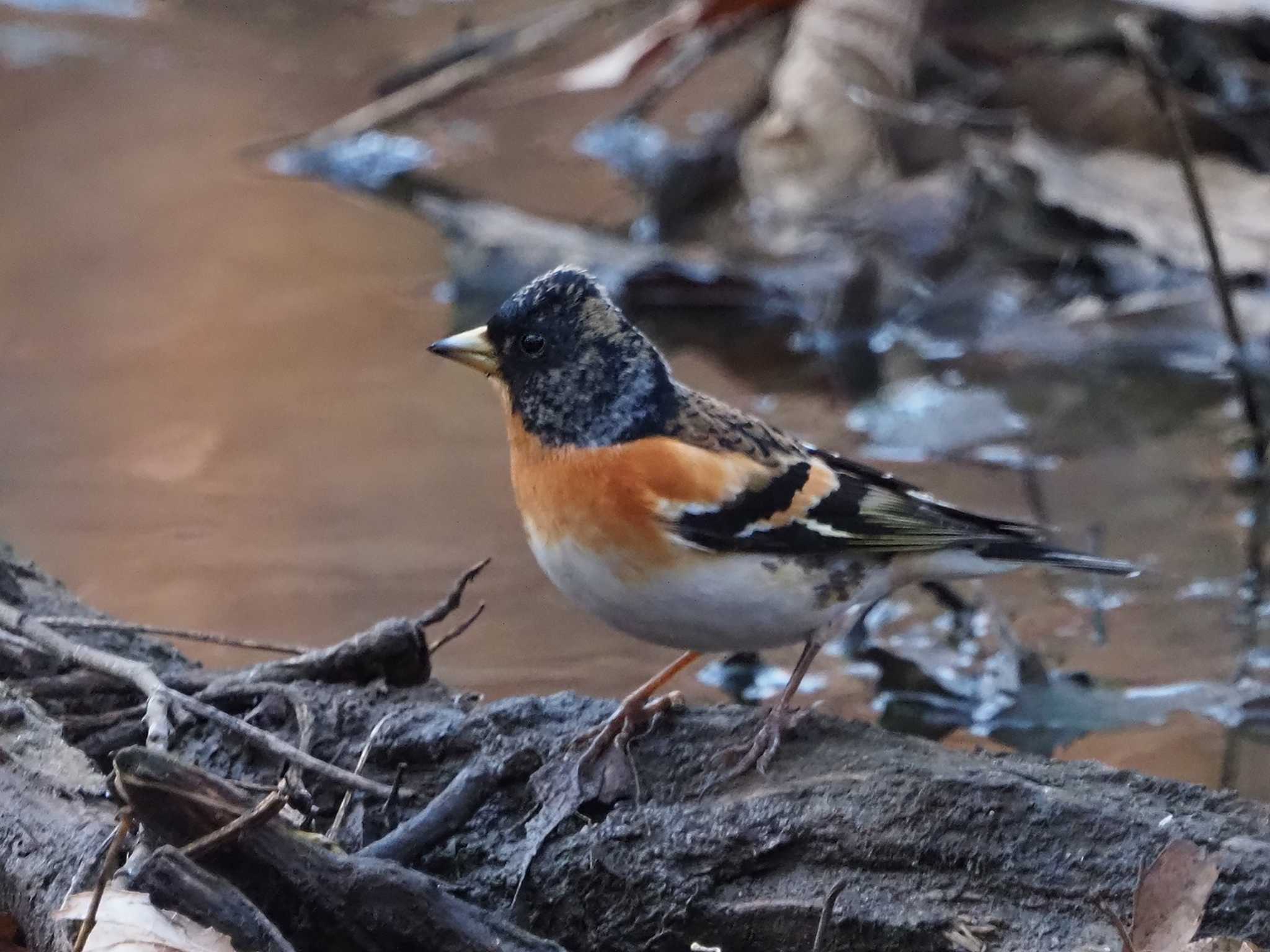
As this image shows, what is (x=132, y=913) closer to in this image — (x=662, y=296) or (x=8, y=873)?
(x=8, y=873)

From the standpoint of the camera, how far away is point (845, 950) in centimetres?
211

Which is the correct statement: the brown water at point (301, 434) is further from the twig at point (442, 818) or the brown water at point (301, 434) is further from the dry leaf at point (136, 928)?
the dry leaf at point (136, 928)

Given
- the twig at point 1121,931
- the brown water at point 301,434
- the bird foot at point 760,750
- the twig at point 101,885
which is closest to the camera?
the twig at point 101,885

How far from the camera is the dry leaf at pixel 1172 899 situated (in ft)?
6.27

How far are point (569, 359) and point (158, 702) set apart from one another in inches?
34.4

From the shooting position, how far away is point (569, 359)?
107 inches

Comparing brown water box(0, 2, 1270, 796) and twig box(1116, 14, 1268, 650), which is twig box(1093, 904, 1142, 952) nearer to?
brown water box(0, 2, 1270, 796)

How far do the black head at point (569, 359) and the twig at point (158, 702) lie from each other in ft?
2.25

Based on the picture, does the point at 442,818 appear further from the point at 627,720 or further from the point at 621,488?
the point at 621,488

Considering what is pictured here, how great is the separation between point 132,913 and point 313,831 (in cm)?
33

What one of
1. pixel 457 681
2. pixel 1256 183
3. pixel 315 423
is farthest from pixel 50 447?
pixel 1256 183

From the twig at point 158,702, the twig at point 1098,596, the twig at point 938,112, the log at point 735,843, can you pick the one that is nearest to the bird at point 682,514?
the log at point 735,843

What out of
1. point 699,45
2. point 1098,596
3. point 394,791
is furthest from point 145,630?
point 699,45

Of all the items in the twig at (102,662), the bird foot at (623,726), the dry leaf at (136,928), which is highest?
the dry leaf at (136,928)
